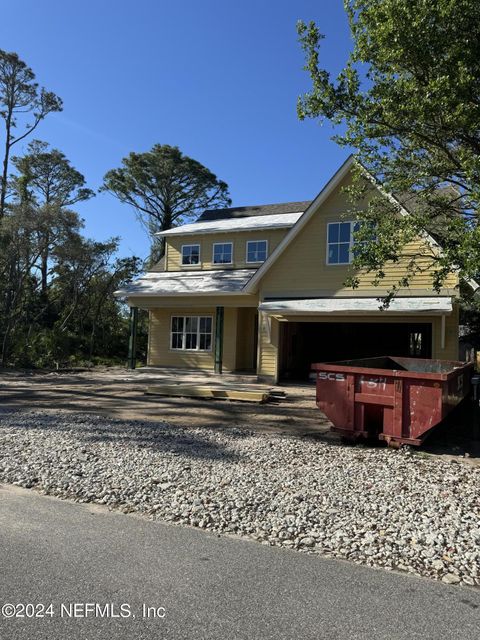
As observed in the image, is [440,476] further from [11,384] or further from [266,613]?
[11,384]

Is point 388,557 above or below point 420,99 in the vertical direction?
below

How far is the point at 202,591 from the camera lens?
3.43 metres

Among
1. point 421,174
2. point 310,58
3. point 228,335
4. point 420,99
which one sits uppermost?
point 310,58

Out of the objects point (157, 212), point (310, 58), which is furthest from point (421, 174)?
point (157, 212)

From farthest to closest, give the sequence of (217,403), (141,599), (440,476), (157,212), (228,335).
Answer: (157,212) → (228,335) → (217,403) → (440,476) → (141,599)

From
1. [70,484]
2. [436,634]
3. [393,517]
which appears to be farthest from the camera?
[70,484]

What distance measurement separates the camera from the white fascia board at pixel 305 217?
16.4 meters

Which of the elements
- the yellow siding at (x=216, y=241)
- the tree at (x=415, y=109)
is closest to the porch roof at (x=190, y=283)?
the yellow siding at (x=216, y=241)

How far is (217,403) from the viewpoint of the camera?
41.4 feet

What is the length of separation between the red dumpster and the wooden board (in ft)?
14.2

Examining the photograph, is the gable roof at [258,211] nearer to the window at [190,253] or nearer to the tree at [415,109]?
the window at [190,253]

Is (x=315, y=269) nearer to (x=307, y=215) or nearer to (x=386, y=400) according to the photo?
(x=307, y=215)

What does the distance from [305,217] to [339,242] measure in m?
1.47

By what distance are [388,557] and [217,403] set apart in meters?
8.77
